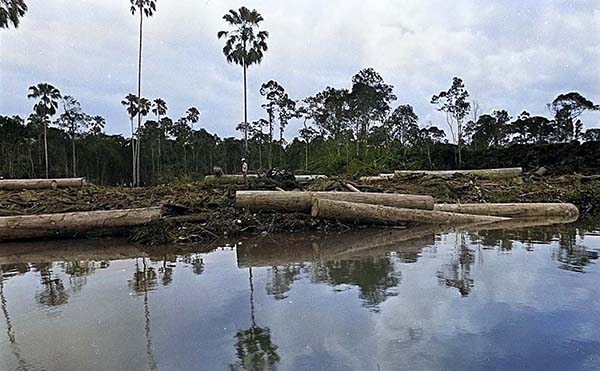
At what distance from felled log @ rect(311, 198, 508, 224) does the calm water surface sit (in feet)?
7.54

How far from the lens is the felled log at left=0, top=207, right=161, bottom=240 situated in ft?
31.0

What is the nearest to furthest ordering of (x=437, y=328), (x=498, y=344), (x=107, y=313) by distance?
(x=498, y=344), (x=437, y=328), (x=107, y=313)

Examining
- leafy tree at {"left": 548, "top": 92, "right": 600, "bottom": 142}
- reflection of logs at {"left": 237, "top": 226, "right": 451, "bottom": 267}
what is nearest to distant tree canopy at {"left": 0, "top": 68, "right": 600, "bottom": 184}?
leafy tree at {"left": 548, "top": 92, "right": 600, "bottom": 142}

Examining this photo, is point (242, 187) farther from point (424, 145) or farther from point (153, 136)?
point (153, 136)

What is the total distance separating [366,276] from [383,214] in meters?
5.10

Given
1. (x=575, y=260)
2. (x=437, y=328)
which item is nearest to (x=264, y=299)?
(x=437, y=328)

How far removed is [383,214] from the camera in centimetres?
1094

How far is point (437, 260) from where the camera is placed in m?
7.01

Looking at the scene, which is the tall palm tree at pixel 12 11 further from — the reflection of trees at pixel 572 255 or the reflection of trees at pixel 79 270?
the reflection of trees at pixel 572 255

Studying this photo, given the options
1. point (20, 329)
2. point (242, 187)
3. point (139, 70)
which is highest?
point (139, 70)

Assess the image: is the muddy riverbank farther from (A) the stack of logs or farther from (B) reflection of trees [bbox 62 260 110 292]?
(B) reflection of trees [bbox 62 260 110 292]

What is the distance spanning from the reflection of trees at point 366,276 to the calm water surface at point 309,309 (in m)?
0.03

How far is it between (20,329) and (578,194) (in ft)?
49.4

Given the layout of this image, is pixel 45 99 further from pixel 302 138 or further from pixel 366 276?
pixel 366 276
